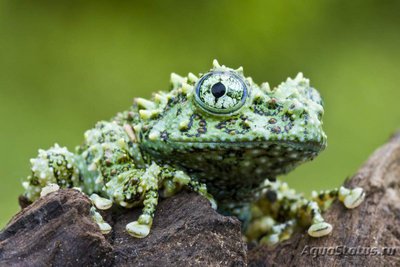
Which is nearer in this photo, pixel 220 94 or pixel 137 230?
pixel 137 230

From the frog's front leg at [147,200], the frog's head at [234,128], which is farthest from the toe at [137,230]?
the frog's head at [234,128]

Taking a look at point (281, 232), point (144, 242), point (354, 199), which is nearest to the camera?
point (144, 242)

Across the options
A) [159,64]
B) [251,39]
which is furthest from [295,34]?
[159,64]

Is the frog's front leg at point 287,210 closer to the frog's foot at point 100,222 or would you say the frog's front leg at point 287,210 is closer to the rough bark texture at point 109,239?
the rough bark texture at point 109,239

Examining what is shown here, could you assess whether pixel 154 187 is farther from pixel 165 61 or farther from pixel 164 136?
pixel 165 61

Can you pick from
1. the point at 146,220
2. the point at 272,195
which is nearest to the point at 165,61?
the point at 272,195

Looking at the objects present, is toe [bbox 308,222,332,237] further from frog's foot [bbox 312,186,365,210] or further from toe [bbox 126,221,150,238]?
toe [bbox 126,221,150,238]

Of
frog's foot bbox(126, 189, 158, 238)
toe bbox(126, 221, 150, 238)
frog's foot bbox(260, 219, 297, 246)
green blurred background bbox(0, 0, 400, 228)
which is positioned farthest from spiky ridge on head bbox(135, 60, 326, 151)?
green blurred background bbox(0, 0, 400, 228)

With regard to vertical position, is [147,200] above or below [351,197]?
below
